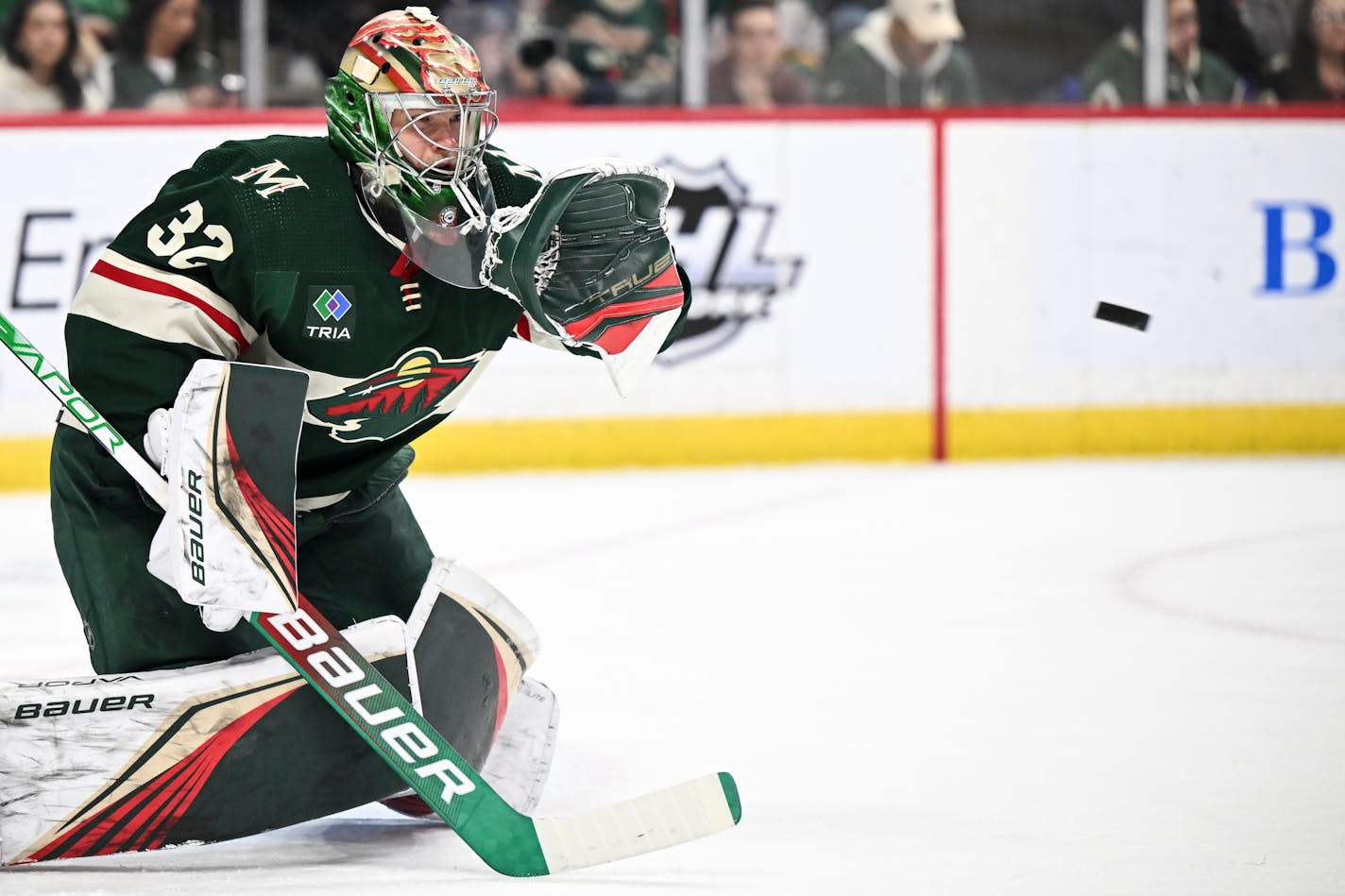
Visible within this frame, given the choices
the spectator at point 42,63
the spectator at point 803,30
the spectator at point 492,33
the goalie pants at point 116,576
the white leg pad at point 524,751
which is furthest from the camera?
the spectator at point 803,30

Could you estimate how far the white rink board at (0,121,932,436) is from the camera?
5.51 meters

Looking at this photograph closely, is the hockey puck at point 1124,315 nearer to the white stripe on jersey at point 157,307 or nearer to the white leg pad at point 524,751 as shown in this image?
the white leg pad at point 524,751

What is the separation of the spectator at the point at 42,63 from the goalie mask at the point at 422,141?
10.6 feet

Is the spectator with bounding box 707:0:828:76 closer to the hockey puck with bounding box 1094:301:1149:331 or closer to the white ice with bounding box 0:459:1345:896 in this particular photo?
the white ice with bounding box 0:459:1345:896

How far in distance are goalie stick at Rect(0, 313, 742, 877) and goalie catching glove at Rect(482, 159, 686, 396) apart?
1.42 ft

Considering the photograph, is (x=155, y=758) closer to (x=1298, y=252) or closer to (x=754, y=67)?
(x=754, y=67)

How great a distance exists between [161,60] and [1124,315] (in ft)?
11.5

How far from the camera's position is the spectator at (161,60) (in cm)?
530

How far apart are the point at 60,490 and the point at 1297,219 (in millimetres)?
4340

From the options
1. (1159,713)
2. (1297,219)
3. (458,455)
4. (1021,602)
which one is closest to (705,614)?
(1021,602)

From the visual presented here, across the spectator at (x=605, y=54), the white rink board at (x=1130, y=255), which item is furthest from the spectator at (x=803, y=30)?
the white rink board at (x=1130, y=255)

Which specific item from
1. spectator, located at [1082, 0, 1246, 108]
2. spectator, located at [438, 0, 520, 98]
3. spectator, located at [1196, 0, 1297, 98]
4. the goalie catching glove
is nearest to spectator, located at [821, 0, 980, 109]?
spectator, located at [1082, 0, 1246, 108]

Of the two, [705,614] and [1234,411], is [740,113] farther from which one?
[705,614]

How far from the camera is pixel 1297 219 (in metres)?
5.78
